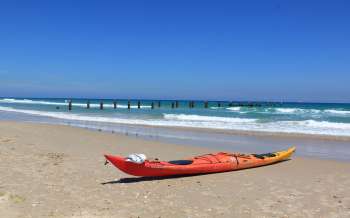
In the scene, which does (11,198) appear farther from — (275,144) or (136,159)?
(275,144)

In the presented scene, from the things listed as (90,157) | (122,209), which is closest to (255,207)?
(122,209)

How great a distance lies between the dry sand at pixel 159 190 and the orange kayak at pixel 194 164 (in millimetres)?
180

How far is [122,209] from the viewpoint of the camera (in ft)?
19.7

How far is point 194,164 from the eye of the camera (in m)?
8.67

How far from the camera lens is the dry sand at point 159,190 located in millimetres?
5992

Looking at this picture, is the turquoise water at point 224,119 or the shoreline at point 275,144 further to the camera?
the turquoise water at point 224,119

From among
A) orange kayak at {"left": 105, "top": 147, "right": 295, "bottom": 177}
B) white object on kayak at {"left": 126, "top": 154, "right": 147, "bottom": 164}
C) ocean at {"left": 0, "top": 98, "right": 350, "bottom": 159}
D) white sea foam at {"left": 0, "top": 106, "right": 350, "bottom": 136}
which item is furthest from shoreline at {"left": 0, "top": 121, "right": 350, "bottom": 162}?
white object on kayak at {"left": 126, "top": 154, "right": 147, "bottom": 164}

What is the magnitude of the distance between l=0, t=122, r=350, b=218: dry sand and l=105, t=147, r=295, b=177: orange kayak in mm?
180

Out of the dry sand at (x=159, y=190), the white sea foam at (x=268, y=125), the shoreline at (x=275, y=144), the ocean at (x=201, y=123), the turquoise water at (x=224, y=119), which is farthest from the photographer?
the turquoise water at (x=224, y=119)

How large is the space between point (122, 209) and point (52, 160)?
4310 millimetres

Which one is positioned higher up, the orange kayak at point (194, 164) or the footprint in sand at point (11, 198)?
the orange kayak at point (194, 164)

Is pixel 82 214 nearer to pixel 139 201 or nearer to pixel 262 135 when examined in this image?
pixel 139 201

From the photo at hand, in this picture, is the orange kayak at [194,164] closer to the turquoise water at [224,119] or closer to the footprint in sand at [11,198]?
the footprint in sand at [11,198]

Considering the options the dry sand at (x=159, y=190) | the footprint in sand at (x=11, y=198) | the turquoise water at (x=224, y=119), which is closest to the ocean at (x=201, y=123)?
the turquoise water at (x=224, y=119)
